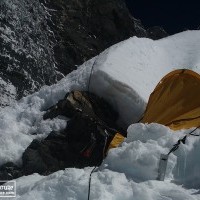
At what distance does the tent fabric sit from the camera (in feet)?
19.5

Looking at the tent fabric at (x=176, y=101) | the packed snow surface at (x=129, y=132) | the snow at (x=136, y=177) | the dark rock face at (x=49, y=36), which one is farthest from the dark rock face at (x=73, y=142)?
the dark rock face at (x=49, y=36)

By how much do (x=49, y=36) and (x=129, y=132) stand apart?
966 cm

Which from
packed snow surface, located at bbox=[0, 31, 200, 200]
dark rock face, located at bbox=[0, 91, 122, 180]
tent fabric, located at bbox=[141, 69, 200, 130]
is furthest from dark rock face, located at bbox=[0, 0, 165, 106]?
tent fabric, located at bbox=[141, 69, 200, 130]

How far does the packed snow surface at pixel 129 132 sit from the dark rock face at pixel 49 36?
332 centimetres

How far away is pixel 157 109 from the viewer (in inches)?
247

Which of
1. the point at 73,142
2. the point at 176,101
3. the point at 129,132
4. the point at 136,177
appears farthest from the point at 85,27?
the point at 136,177

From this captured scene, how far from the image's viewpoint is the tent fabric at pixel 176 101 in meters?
5.93

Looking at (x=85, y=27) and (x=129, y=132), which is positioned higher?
(x=85, y=27)

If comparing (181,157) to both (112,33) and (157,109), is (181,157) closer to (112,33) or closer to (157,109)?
(157,109)

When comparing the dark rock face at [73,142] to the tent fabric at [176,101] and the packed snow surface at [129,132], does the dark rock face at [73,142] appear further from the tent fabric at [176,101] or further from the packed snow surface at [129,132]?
the tent fabric at [176,101]

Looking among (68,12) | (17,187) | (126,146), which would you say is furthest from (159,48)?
(68,12)

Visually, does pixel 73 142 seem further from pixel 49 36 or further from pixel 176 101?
pixel 49 36

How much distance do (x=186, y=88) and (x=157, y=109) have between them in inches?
20.7

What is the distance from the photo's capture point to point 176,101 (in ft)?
20.6
